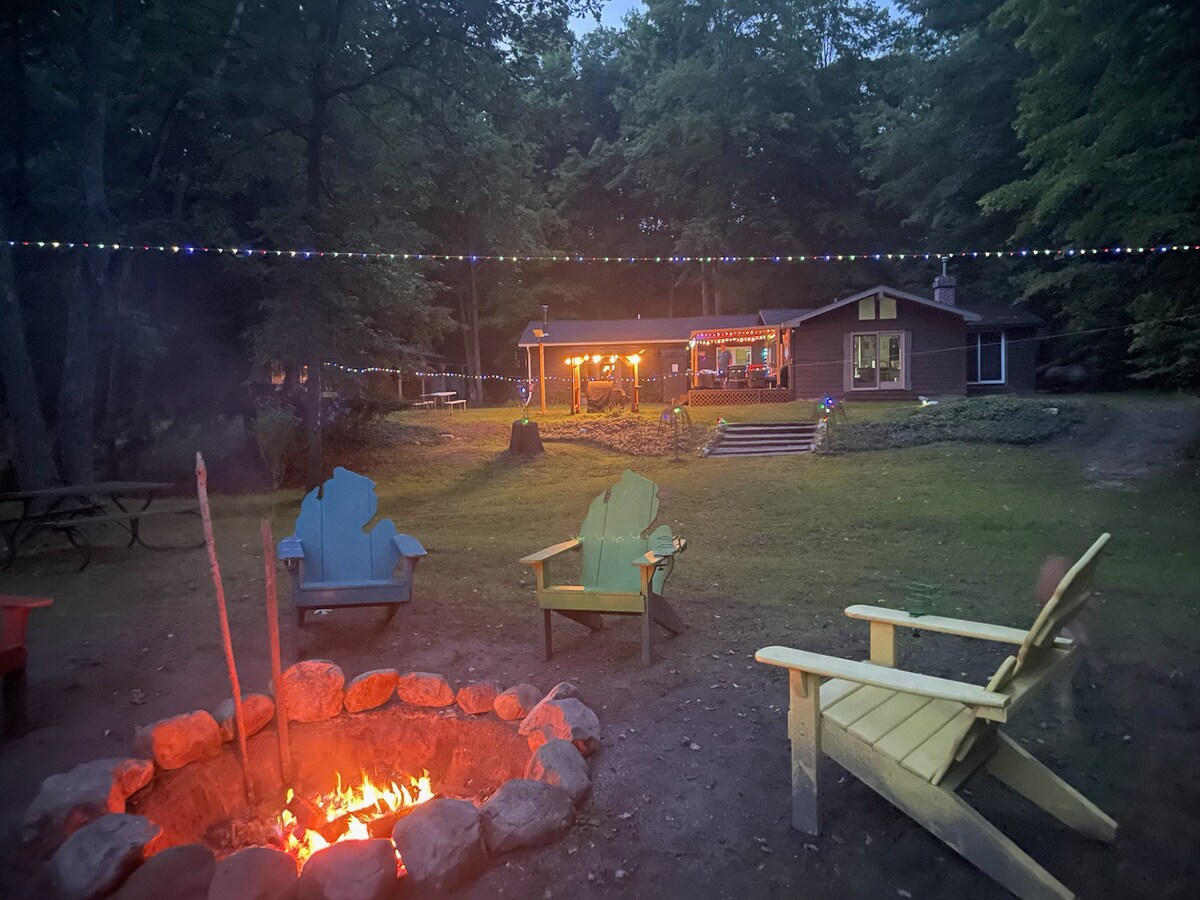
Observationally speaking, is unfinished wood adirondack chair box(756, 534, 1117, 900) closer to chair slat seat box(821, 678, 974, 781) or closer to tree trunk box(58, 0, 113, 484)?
chair slat seat box(821, 678, 974, 781)

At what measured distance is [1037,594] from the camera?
17.5ft

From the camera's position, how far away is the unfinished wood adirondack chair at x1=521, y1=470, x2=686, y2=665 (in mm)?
4211

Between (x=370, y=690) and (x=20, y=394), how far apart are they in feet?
25.3

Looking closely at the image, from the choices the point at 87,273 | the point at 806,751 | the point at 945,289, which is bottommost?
the point at 806,751

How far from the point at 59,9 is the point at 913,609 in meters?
11.8

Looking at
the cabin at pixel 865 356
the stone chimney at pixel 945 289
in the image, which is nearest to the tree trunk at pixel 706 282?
the cabin at pixel 865 356

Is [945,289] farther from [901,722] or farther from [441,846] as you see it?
A: [441,846]

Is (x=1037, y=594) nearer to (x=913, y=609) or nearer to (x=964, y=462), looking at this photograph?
(x=913, y=609)

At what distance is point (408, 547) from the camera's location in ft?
15.2

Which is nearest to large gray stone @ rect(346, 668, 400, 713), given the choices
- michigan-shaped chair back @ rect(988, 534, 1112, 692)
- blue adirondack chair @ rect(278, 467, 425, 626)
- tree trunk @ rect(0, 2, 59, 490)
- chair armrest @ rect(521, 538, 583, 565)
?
blue adirondack chair @ rect(278, 467, 425, 626)

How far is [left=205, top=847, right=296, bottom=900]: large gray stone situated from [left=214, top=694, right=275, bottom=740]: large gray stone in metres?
1.08

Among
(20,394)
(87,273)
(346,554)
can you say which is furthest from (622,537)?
(87,273)

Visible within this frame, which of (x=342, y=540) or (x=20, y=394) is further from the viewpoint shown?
(x=20, y=394)

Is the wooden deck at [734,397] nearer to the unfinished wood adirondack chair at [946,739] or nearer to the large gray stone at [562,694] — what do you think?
the large gray stone at [562,694]
